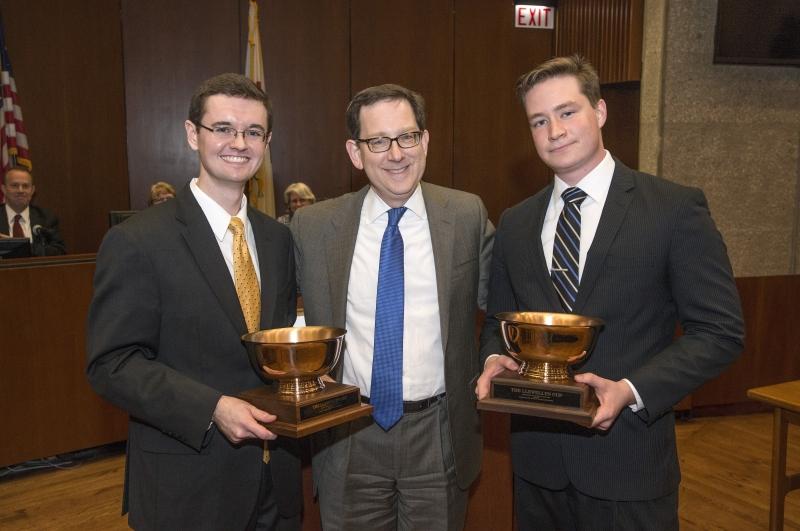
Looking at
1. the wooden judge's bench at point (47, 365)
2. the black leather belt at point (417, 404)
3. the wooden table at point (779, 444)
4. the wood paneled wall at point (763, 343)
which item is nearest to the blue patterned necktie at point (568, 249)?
the black leather belt at point (417, 404)

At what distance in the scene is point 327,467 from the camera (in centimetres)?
188

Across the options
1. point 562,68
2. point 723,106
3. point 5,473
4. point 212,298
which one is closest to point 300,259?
point 212,298

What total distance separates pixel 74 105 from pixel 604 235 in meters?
5.61

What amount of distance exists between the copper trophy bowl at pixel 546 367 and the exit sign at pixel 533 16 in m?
6.48

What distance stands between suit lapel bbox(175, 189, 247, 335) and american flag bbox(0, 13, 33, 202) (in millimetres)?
4397

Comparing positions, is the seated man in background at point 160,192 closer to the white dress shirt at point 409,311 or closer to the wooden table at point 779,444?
the white dress shirt at point 409,311

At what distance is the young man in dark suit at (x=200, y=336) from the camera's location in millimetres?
1490

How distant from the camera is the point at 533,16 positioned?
289 inches

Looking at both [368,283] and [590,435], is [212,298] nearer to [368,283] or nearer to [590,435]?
[368,283]

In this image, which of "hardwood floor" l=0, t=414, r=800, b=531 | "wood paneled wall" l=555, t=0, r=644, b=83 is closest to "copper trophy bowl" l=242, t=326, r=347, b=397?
"hardwood floor" l=0, t=414, r=800, b=531

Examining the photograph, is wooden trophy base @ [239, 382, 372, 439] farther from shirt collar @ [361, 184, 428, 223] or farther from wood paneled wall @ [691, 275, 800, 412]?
wood paneled wall @ [691, 275, 800, 412]

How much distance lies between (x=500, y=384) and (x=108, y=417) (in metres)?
3.11

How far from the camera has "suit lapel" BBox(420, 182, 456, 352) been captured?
1.83m

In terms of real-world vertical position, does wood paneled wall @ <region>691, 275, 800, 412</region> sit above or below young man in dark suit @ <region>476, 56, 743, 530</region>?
below
